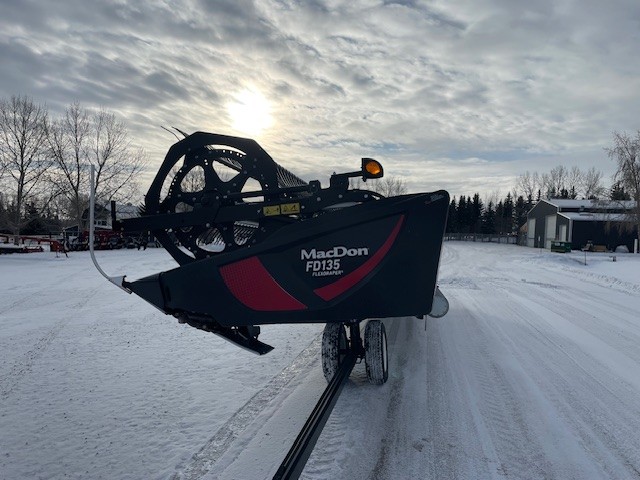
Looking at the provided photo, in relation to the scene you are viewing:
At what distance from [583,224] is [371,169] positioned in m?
46.8

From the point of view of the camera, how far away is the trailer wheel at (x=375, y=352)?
4.12 m

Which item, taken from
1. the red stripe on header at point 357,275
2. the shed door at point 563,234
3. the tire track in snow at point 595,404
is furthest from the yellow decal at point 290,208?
the shed door at point 563,234

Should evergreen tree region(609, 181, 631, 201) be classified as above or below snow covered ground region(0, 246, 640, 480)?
above

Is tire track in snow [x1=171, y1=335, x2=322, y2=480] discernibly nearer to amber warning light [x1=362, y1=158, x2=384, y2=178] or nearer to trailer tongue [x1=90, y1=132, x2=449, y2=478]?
trailer tongue [x1=90, y1=132, x2=449, y2=478]

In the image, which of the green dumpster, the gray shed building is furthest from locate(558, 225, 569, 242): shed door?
the green dumpster

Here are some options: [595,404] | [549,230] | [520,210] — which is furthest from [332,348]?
[520,210]

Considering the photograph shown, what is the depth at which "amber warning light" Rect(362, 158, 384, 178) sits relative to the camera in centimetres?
337

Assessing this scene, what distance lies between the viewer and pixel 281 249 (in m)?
3.11

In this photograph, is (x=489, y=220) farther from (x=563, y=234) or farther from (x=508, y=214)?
(x=563, y=234)

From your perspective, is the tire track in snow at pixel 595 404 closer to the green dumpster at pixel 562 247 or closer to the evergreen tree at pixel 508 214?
the green dumpster at pixel 562 247

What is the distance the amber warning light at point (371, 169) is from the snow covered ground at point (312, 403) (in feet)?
6.69

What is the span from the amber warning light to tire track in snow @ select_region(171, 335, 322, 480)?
2247mm

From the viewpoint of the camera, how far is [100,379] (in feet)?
14.9

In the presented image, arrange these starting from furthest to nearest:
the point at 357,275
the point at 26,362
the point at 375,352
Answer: the point at 26,362, the point at 375,352, the point at 357,275
